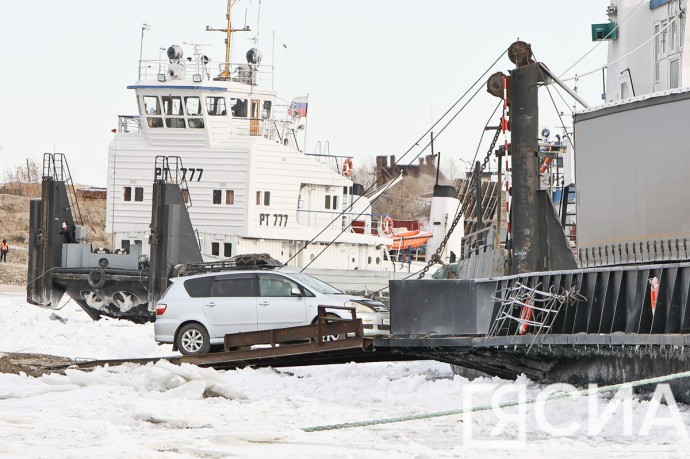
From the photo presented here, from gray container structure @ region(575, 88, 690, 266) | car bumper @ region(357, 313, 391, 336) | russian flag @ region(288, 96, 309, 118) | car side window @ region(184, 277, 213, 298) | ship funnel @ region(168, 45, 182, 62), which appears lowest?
car bumper @ region(357, 313, 391, 336)

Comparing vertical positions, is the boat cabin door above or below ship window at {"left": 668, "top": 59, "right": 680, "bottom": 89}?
above

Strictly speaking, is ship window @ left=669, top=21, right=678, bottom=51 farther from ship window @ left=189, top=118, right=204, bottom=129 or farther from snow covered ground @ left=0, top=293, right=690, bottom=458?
ship window @ left=189, top=118, right=204, bottom=129

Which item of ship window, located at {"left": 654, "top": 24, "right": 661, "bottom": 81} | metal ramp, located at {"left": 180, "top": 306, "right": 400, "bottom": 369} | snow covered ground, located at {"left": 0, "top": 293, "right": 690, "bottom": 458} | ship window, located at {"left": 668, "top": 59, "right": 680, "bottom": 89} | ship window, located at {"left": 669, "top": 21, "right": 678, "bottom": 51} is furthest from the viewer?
ship window, located at {"left": 654, "top": 24, "right": 661, "bottom": 81}

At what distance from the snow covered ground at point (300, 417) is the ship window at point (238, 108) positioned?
19116mm

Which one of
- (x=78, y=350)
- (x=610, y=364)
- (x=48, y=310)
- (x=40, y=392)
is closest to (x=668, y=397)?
(x=610, y=364)

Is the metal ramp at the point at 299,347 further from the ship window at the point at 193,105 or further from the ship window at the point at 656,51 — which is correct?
the ship window at the point at 193,105

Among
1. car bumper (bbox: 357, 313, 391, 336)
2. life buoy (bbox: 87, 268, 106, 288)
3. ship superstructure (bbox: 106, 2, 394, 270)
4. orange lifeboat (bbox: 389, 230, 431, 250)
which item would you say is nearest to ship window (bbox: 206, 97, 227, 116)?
ship superstructure (bbox: 106, 2, 394, 270)

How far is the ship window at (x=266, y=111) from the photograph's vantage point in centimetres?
3672

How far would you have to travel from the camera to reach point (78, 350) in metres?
21.6

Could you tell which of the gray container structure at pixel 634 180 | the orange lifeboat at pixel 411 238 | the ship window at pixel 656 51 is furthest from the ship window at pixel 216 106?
the gray container structure at pixel 634 180

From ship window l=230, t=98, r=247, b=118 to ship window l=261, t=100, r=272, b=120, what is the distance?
59 centimetres

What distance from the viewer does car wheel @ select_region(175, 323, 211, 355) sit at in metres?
19.2

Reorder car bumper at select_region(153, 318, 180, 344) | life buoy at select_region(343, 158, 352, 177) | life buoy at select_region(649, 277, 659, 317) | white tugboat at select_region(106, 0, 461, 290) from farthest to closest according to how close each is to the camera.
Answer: life buoy at select_region(343, 158, 352, 177), white tugboat at select_region(106, 0, 461, 290), car bumper at select_region(153, 318, 180, 344), life buoy at select_region(649, 277, 659, 317)
